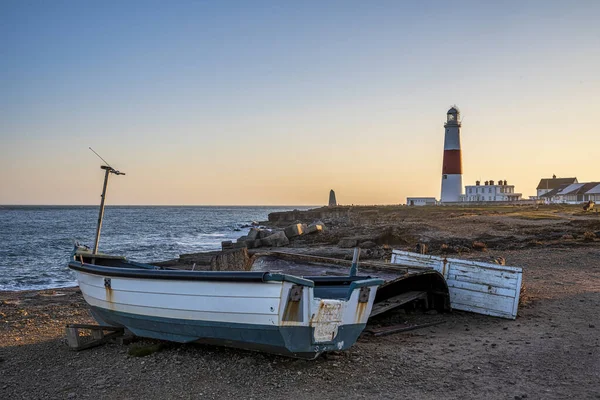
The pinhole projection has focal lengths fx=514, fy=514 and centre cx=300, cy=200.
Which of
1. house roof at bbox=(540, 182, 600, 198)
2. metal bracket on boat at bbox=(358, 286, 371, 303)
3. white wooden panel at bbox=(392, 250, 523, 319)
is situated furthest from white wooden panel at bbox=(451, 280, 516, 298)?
house roof at bbox=(540, 182, 600, 198)

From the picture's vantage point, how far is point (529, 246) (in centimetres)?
2070

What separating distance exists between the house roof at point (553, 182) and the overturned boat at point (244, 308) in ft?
295

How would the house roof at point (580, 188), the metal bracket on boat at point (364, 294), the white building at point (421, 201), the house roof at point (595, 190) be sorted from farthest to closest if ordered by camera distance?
the white building at point (421, 201) → the house roof at point (580, 188) → the house roof at point (595, 190) → the metal bracket on boat at point (364, 294)

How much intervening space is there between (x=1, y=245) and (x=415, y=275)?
118 ft

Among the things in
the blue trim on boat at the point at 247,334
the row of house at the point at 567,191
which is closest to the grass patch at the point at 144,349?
the blue trim on boat at the point at 247,334

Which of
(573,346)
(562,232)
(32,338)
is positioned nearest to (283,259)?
(32,338)

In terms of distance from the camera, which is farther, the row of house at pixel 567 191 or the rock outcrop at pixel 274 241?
the row of house at pixel 567 191

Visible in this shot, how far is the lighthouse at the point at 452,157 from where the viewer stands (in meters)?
54.9

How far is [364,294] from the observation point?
7.36 m

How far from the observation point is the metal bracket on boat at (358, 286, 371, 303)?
23.9ft

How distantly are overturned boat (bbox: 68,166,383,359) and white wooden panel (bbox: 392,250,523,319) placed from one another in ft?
10.6

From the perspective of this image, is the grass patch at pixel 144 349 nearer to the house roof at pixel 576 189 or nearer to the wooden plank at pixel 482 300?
the wooden plank at pixel 482 300

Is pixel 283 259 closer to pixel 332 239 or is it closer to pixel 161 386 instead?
pixel 161 386

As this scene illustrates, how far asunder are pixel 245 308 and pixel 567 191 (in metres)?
82.4
